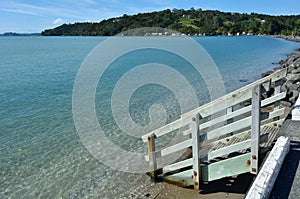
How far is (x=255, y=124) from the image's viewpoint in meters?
5.00

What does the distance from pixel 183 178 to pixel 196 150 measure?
99 cm

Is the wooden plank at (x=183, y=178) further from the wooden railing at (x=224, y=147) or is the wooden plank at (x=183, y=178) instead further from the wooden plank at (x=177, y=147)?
the wooden plank at (x=177, y=147)

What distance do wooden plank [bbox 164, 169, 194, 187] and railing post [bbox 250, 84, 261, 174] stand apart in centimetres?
139

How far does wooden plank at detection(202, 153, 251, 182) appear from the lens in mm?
5282

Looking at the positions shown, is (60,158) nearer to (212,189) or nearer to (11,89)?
(212,189)

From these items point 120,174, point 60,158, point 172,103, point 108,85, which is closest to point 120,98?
point 172,103

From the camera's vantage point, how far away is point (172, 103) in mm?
14750

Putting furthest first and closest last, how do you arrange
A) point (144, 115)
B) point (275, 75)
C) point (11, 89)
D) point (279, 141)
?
1. point (11, 89)
2. point (144, 115)
3. point (275, 75)
4. point (279, 141)

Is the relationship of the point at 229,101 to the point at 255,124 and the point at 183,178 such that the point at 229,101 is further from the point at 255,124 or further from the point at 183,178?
the point at 183,178

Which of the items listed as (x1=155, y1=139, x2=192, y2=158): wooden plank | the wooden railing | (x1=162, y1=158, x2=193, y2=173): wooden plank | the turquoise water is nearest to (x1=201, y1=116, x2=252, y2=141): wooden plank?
the wooden railing

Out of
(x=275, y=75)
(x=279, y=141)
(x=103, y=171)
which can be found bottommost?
(x=103, y=171)

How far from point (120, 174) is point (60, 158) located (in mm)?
2179

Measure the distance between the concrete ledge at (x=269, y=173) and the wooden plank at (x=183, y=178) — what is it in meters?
2.01

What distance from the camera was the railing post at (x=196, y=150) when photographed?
211 inches
